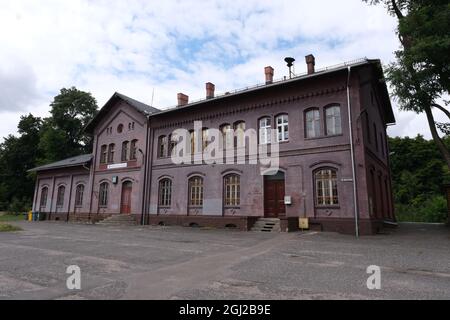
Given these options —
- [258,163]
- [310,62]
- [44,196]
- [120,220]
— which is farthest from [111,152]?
[310,62]

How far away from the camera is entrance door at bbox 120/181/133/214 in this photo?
70.9ft

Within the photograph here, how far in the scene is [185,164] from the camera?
1916 centimetres

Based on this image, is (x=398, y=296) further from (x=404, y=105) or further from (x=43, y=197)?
(x=43, y=197)

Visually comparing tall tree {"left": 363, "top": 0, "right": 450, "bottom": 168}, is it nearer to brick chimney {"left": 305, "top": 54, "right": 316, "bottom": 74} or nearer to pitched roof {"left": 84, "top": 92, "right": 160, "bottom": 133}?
brick chimney {"left": 305, "top": 54, "right": 316, "bottom": 74}

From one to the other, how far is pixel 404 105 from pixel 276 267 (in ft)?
34.9

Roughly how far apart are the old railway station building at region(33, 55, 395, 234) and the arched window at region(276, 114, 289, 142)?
5 centimetres

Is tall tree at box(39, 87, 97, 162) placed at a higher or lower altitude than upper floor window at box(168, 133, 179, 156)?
higher

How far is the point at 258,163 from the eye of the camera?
53.6 ft

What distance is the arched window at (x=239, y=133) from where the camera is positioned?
17203 millimetres

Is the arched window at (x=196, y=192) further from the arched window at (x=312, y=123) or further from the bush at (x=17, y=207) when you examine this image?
the bush at (x=17, y=207)

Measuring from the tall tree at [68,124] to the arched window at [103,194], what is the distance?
20147mm

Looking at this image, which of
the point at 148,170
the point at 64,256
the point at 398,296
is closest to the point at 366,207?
the point at 398,296

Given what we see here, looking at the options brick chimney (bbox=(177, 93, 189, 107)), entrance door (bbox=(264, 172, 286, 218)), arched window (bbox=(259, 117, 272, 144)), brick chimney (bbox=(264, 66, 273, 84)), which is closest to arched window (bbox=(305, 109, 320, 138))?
arched window (bbox=(259, 117, 272, 144))

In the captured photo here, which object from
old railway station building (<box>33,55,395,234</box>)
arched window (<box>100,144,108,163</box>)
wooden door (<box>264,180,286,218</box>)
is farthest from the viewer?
arched window (<box>100,144,108,163</box>)
